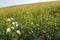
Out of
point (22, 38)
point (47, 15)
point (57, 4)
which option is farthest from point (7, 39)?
point (57, 4)

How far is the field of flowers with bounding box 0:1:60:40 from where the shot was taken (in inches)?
130

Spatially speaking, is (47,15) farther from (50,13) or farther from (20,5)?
(20,5)

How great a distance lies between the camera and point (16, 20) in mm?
3551

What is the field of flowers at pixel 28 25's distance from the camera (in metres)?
3.30

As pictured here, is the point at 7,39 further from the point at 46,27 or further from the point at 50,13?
the point at 50,13

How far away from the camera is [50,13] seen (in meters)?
4.00

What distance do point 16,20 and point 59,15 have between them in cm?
92

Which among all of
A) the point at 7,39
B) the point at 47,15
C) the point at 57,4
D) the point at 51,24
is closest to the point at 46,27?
the point at 51,24

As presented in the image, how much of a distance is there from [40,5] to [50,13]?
1.22ft

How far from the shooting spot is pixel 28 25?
3434 mm

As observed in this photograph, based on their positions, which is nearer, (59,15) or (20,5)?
(59,15)

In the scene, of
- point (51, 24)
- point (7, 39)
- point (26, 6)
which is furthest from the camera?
point (26, 6)

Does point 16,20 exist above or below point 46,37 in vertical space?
above

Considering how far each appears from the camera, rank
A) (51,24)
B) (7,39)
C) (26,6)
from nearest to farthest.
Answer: (7,39), (51,24), (26,6)
